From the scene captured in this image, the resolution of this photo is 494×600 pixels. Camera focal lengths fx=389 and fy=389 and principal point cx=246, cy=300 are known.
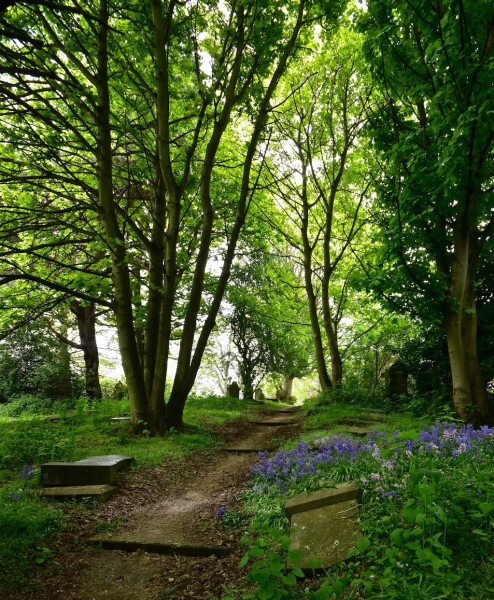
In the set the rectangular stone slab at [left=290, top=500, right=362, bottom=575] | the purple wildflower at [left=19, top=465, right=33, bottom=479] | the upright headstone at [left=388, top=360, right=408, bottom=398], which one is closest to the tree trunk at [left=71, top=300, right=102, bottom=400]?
the purple wildflower at [left=19, top=465, right=33, bottom=479]

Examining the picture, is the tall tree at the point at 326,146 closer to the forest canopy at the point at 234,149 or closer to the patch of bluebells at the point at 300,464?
the forest canopy at the point at 234,149

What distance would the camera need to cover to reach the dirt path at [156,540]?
279 centimetres

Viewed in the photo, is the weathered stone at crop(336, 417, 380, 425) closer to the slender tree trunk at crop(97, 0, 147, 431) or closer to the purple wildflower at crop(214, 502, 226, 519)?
the slender tree trunk at crop(97, 0, 147, 431)

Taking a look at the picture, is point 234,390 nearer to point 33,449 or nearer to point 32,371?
point 32,371

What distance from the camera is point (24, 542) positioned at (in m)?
3.15

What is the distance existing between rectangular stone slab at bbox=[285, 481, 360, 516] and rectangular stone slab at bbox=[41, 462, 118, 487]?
250 cm

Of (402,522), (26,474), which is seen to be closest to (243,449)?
(26,474)

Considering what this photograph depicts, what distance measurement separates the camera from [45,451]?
541 centimetres

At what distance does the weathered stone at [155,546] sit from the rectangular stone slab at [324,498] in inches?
25.9

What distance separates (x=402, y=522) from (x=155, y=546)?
208 cm

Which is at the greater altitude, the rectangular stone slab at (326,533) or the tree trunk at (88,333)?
the tree trunk at (88,333)

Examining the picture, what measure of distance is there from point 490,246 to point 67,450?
814 cm

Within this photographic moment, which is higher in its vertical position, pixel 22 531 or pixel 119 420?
pixel 119 420

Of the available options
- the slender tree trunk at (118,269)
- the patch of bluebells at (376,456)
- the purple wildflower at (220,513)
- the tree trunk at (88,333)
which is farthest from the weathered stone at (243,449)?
the tree trunk at (88,333)
